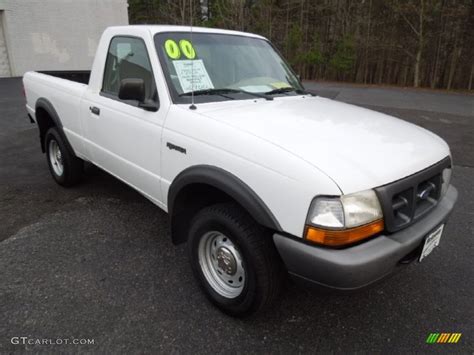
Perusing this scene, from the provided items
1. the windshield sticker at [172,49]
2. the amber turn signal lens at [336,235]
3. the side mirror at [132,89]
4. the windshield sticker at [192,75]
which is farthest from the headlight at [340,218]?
the windshield sticker at [172,49]

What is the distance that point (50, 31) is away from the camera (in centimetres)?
1669

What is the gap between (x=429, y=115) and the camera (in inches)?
396

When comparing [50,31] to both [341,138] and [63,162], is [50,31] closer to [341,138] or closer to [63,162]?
[63,162]

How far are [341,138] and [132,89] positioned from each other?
4.79 ft


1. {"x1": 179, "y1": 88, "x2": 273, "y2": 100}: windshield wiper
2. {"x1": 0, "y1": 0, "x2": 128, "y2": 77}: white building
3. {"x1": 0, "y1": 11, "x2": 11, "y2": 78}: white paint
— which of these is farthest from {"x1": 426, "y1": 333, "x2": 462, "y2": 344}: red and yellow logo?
{"x1": 0, "y1": 11, "x2": 11, "y2": 78}: white paint

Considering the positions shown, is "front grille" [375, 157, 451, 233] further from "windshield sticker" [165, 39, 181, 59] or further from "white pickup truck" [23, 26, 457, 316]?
"windshield sticker" [165, 39, 181, 59]

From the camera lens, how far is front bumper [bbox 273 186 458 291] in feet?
5.87

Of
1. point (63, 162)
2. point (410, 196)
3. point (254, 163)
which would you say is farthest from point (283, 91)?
point (63, 162)

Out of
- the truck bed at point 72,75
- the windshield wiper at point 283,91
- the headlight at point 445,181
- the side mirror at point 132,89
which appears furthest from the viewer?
the truck bed at point 72,75

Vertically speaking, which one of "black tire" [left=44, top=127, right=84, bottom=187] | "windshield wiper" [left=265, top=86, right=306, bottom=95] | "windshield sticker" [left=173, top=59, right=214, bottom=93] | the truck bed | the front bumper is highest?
"windshield sticker" [left=173, top=59, right=214, bottom=93]

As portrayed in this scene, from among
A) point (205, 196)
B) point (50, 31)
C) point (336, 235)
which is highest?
point (50, 31)

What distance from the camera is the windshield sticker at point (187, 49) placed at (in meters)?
2.87

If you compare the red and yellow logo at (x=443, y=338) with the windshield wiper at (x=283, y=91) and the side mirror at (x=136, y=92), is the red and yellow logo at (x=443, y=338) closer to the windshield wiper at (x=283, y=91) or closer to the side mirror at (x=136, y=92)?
the windshield wiper at (x=283, y=91)

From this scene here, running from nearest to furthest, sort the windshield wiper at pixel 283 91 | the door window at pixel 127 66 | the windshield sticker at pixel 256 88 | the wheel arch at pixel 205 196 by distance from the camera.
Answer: the wheel arch at pixel 205 196 < the door window at pixel 127 66 < the windshield sticker at pixel 256 88 < the windshield wiper at pixel 283 91
